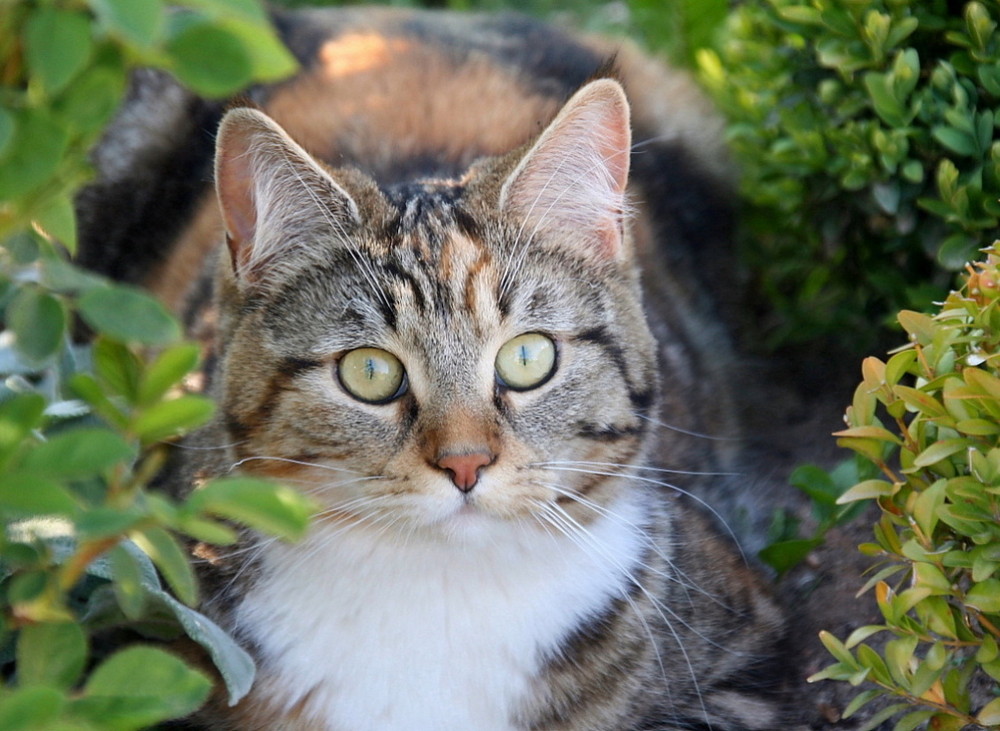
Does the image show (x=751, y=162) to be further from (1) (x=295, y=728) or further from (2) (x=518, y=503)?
(1) (x=295, y=728)

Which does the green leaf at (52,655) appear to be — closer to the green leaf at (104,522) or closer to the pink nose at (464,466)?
the green leaf at (104,522)

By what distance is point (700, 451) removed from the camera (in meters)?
3.18

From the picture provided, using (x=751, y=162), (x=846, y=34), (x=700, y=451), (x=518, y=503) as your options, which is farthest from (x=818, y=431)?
(x=518, y=503)

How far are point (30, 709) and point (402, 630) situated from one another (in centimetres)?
109

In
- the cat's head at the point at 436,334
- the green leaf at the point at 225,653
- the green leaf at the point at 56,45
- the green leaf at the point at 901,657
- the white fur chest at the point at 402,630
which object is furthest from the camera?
the white fur chest at the point at 402,630

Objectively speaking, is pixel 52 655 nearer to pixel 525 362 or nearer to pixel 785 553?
pixel 525 362

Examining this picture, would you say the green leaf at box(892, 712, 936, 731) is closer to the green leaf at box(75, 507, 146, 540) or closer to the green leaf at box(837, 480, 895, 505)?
the green leaf at box(837, 480, 895, 505)

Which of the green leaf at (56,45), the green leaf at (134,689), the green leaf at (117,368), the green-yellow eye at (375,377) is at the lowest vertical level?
the green leaf at (134,689)

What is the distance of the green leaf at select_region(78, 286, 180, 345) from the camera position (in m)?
1.24

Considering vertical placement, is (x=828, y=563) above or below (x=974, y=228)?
below

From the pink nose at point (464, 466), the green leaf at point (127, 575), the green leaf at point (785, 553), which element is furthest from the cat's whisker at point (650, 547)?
the green leaf at point (127, 575)

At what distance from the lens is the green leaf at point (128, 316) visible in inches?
48.9

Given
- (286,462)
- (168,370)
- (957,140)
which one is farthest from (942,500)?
(168,370)

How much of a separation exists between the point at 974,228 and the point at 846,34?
553mm
